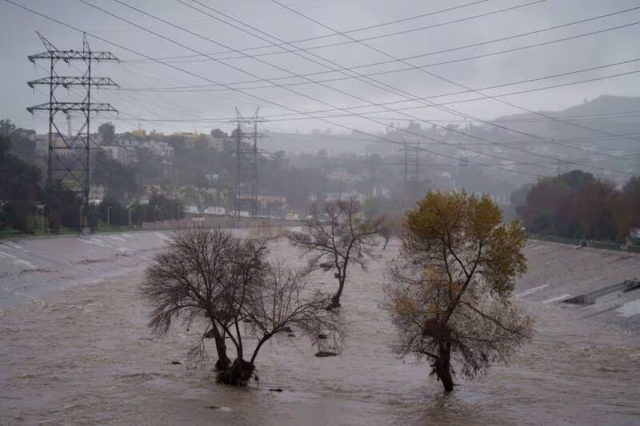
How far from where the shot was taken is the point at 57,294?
53156 millimetres

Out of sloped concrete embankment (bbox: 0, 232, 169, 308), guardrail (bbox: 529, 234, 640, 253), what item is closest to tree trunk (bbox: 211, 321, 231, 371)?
sloped concrete embankment (bbox: 0, 232, 169, 308)

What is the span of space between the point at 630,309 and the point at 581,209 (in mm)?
42651

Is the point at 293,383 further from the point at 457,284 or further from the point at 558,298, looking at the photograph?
the point at 558,298

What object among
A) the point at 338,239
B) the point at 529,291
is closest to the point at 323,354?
the point at 338,239

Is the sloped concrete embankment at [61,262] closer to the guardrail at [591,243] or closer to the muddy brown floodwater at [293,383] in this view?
the muddy brown floodwater at [293,383]

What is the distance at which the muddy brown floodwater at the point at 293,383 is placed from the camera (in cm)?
2498

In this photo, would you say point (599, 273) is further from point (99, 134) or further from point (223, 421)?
point (99, 134)

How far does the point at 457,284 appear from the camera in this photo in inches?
1104

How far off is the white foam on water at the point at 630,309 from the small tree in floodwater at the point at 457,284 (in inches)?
878

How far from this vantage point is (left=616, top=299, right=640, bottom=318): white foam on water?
47969 mm

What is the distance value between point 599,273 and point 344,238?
77.1 feet

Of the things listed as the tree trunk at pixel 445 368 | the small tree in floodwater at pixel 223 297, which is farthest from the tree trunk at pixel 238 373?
the tree trunk at pixel 445 368

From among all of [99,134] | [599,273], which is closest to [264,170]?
[99,134]

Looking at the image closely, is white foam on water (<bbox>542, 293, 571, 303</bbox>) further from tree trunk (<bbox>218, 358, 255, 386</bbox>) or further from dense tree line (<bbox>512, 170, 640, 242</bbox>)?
tree trunk (<bbox>218, 358, 255, 386</bbox>)
